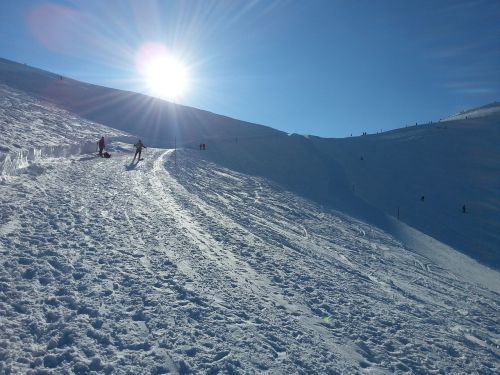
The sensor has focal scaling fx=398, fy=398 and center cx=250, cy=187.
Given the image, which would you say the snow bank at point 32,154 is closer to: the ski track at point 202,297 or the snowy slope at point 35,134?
the snowy slope at point 35,134

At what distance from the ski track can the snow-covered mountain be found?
34 millimetres

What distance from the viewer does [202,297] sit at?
823 cm

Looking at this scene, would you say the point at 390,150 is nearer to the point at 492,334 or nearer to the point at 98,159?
the point at 98,159

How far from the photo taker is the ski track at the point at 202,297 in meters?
6.19

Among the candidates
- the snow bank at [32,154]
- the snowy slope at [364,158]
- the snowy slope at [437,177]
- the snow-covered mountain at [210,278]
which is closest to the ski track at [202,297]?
the snow-covered mountain at [210,278]

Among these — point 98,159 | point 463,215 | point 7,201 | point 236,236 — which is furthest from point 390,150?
point 7,201

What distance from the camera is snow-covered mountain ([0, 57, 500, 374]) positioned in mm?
6336

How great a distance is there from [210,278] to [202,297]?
1097 millimetres

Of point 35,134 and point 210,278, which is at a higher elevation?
point 35,134

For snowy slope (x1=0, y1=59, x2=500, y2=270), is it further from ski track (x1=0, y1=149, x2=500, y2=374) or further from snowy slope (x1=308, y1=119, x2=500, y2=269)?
ski track (x1=0, y1=149, x2=500, y2=374)

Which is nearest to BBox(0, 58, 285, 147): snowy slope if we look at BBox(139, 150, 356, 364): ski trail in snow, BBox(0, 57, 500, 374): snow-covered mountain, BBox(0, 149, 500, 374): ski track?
BBox(0, 57, 500, 374): snow-covered mountain

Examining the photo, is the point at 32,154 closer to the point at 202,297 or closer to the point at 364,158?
the point at 202,297

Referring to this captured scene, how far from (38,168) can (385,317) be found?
14.8m

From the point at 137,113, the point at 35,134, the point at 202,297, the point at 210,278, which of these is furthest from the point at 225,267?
the point at 137,113
